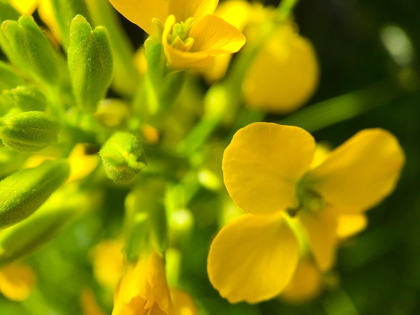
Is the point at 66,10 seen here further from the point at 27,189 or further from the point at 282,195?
the point at 282,195

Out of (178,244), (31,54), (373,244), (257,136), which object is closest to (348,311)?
(373,244)

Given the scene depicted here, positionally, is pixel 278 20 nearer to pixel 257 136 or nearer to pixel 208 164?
pixel 208 164

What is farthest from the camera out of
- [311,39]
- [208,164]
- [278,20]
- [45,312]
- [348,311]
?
[311,39]

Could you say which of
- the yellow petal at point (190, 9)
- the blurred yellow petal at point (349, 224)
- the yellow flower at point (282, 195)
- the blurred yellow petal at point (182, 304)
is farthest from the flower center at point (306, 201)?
the yellow petal at point (190, 9)

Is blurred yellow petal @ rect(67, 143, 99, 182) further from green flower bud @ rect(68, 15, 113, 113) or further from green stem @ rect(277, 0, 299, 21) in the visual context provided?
green stem @ rect(277, 0, 299, 21)

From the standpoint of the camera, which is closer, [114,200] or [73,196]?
[73,196]

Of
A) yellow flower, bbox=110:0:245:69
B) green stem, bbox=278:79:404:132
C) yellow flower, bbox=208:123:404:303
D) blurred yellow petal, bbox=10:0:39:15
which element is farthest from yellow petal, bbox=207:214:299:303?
green stem, bbox=278:79:404:132
